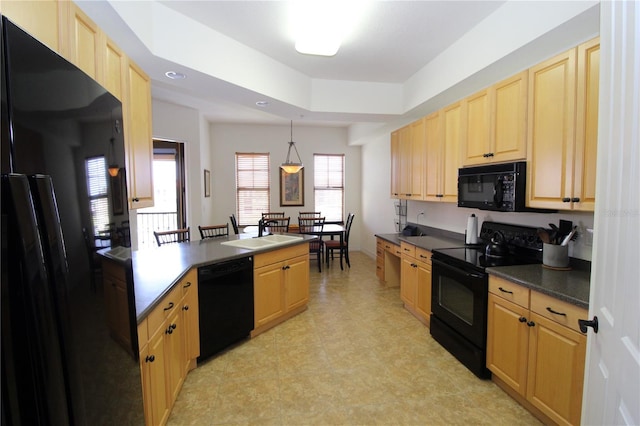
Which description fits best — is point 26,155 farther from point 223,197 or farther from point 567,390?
point 223,197

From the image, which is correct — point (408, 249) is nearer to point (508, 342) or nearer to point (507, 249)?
point (507, 249)

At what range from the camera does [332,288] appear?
4672 mm

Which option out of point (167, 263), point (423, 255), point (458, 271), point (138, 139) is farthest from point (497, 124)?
point (167, 263)

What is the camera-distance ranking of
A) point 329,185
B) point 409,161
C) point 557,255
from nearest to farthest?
point 557,255 < point 409,161 < point 329,185

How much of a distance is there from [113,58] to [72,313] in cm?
163

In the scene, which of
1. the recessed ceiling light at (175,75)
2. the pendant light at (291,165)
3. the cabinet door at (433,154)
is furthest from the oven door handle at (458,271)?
the pendant light at (291,165)

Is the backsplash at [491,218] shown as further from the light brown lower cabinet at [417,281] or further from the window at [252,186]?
the window at [252,186]

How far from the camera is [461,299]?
2615 mm

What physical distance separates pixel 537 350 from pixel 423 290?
1.41 meters

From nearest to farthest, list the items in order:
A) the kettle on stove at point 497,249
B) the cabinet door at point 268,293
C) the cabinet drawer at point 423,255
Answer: the kettle on stove at point 497,249
the cabinet door at point 268,293
the cabinet drawer at point 423,255

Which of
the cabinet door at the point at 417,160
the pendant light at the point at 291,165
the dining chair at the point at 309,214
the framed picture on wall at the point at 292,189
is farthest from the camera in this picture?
the framed picture on wall at the point at 292,189

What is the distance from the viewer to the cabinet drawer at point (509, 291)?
2006 millimetres

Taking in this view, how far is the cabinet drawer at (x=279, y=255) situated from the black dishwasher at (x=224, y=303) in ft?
0.33

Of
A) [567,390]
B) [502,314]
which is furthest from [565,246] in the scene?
[567,390]
